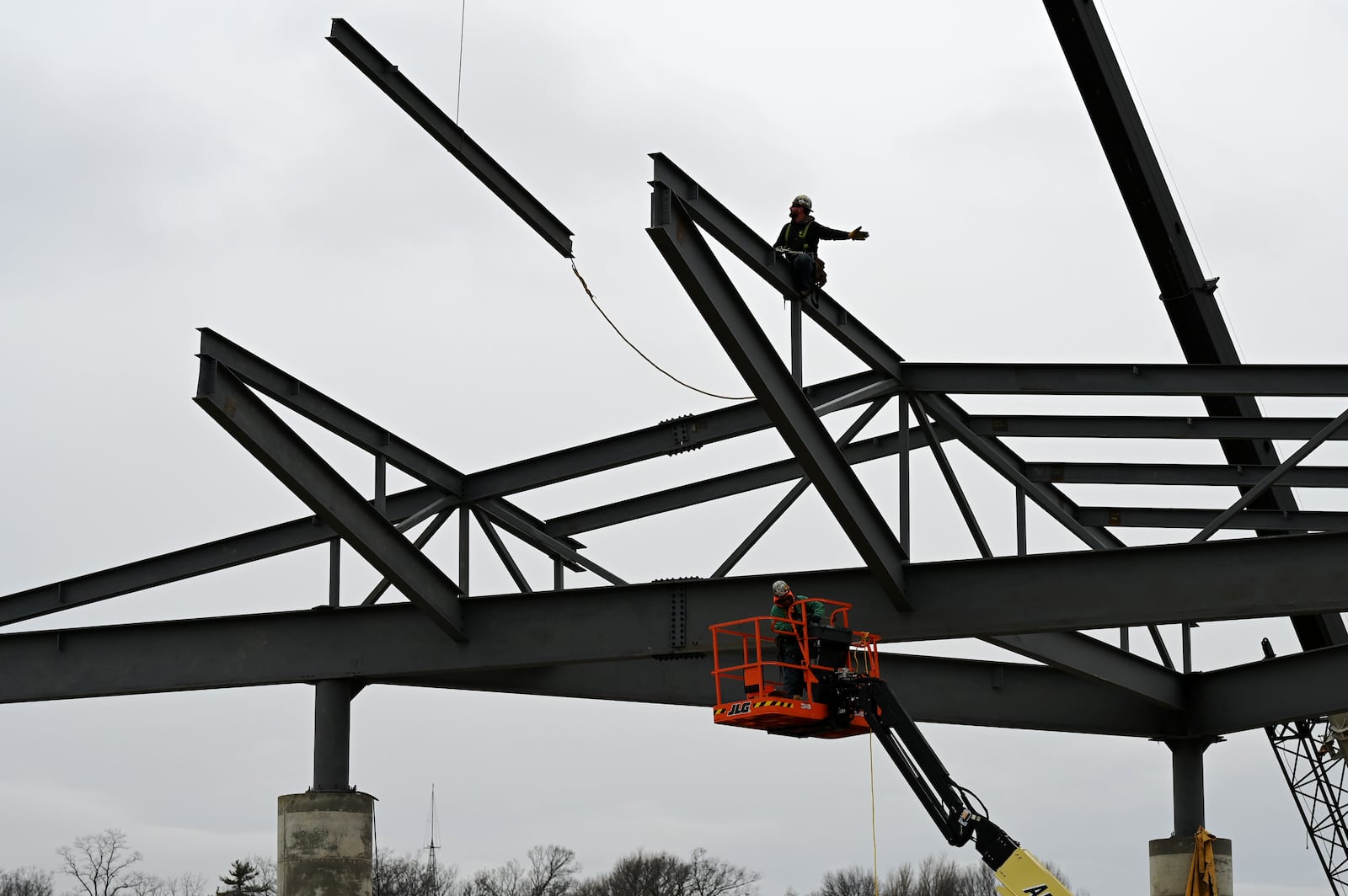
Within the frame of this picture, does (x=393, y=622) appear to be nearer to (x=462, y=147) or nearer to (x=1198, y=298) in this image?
(x=462, y=147)

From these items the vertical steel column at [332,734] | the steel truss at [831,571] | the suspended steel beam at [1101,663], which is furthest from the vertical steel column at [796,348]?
the vertical steel column at [332,734]

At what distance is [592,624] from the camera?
19062 millimetres

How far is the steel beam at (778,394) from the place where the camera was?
14227 mm

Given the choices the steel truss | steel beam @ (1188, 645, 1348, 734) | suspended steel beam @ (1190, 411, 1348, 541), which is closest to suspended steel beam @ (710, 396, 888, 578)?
the steel truss

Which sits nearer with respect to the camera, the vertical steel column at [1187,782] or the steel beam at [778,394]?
the steel beam at [778,394]

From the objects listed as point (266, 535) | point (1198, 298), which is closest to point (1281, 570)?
→ point (1198, 298)

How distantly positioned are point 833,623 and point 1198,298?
7.31 meters

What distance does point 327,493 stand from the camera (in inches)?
687

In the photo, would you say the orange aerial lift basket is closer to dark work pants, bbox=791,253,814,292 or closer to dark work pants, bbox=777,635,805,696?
dark work pants, bbox=777,635,805,696

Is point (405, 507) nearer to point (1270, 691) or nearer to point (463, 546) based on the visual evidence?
point (463, 546)

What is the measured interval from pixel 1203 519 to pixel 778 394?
30.9 feet

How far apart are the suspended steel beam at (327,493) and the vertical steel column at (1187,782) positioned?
11781 mm

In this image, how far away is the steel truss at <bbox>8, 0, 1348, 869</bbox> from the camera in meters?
16.5

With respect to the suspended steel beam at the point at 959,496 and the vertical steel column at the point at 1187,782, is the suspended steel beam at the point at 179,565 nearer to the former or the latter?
the suspended steel beam at the point at 959,496
